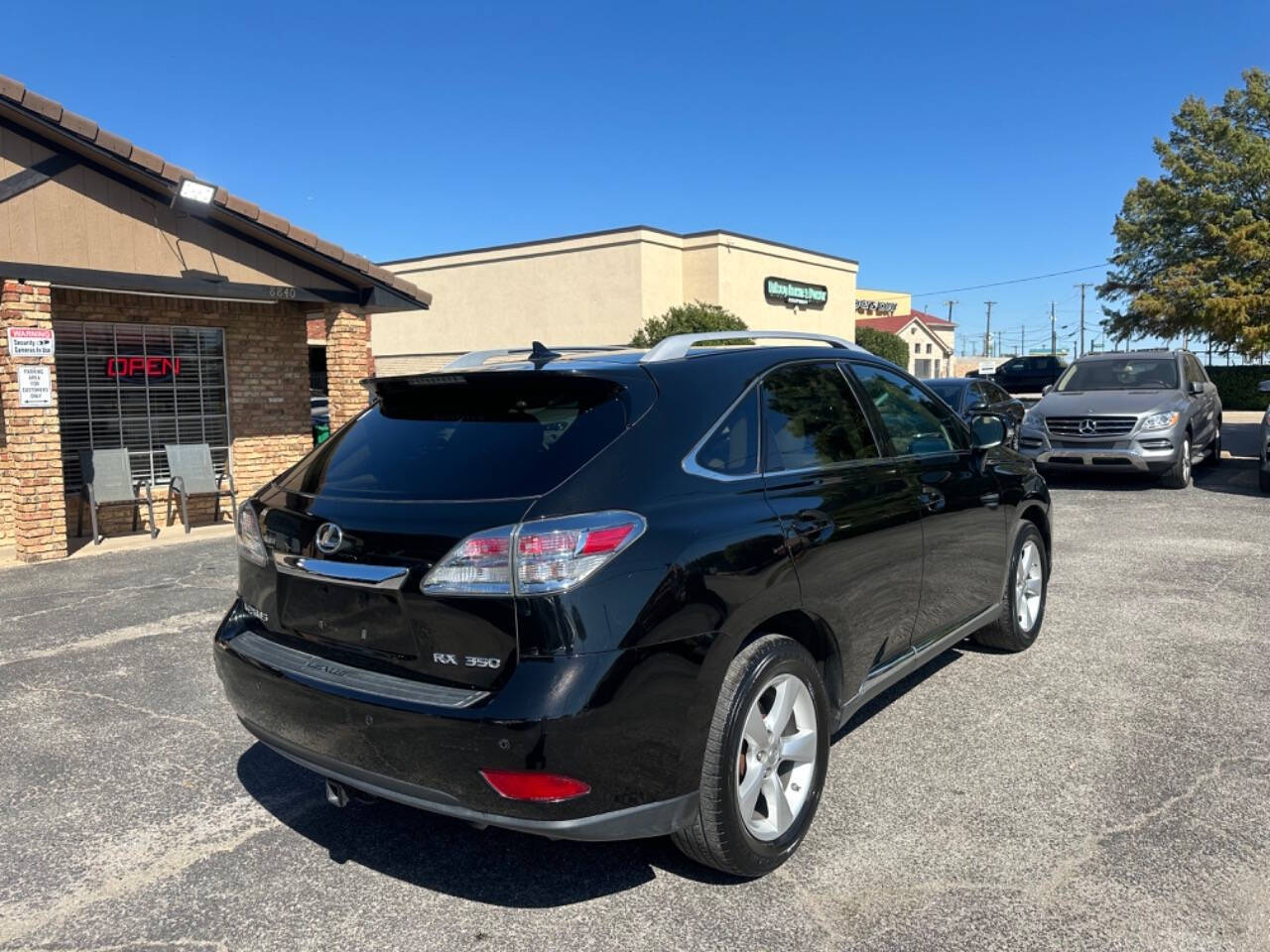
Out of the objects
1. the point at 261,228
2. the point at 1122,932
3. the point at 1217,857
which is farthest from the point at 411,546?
the point at 261,228

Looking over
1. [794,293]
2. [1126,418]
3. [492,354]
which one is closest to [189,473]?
[492,354]

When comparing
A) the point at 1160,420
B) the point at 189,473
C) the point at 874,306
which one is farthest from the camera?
the point at 874,306

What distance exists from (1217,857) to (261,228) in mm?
10260

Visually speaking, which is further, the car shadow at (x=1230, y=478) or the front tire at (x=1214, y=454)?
the front tire at (x=1214, y=454)

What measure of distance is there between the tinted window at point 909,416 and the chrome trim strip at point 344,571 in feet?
7.38

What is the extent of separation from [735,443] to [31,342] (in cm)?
839

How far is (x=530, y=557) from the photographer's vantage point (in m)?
2.63

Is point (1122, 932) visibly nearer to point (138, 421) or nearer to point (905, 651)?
point (905, 651)

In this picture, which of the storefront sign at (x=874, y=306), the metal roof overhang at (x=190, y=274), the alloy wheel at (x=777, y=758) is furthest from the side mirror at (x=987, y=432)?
the storefront sign at (x=874, y=306)

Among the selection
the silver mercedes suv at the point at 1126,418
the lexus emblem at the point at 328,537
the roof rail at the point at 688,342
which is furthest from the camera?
the silver mercedes suv at the point at 1126,418

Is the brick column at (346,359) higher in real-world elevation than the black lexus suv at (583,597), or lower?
higher

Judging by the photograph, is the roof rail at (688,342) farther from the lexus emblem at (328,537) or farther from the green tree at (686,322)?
the green tree at (686,322)

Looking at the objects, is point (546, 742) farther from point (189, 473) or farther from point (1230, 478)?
point (1230, 478)

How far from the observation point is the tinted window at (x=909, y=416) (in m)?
4.21
